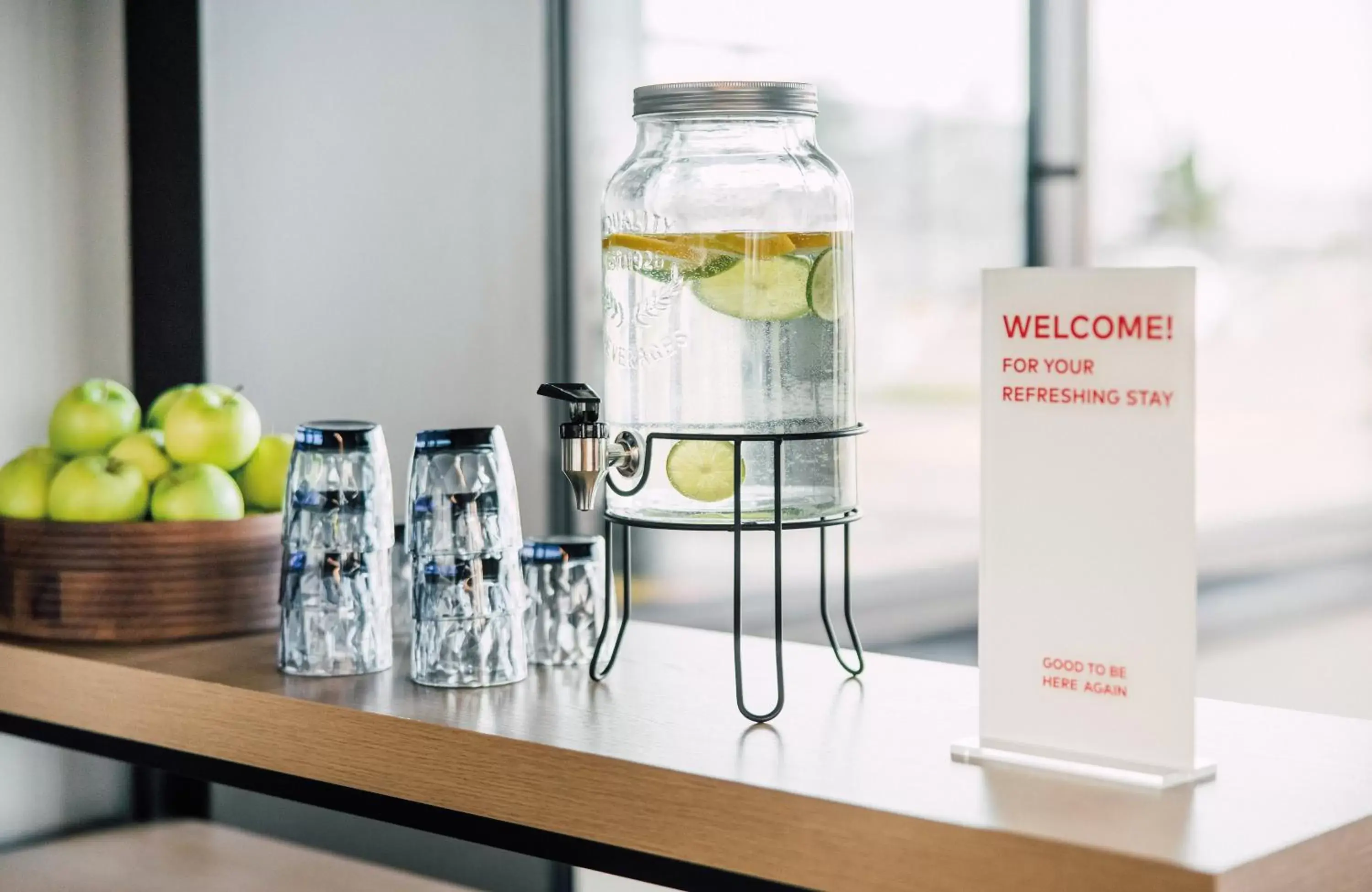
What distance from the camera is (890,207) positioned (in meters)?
3.52

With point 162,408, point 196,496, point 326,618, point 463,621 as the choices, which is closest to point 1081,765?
point 463,621

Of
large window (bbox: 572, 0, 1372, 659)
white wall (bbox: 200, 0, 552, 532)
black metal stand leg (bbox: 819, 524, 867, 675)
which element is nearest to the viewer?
black metal stand leg (bbox: 819, 524, 867, 675)

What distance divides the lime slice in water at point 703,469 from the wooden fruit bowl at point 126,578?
1.56 ft

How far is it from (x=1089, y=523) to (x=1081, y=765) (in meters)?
0.15

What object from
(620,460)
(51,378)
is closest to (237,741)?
(620,460)

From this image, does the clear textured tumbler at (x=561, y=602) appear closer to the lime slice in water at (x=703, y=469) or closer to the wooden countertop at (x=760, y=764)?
the wooden countertop at (x=760, y=764)

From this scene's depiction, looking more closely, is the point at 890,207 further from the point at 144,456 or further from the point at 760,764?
the point at 760,764

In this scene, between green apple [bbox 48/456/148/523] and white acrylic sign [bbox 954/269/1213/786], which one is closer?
white acrylic sign [bbox 954/269/1213/786]

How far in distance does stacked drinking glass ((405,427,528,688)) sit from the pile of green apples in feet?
0.74

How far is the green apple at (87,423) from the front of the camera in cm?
152

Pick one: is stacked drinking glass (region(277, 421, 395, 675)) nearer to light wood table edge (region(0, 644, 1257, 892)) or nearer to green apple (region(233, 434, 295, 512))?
light wood table edge (region(0, 644, 1257, 892))

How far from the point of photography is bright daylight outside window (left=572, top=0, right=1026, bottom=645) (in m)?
2.89

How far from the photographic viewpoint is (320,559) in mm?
1311

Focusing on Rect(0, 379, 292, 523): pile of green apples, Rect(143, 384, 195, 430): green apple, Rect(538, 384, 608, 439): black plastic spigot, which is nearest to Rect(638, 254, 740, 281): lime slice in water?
Rect(538, 384, 608, 439): black plastic spigot
